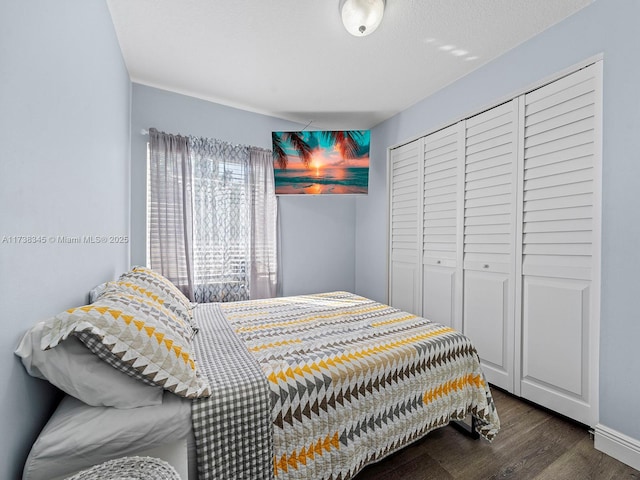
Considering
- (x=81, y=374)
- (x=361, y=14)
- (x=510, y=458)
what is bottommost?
(x=510, y=458)

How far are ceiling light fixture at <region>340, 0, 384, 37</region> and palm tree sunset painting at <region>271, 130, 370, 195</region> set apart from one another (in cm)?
146

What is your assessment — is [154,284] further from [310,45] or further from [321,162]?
[321,162]

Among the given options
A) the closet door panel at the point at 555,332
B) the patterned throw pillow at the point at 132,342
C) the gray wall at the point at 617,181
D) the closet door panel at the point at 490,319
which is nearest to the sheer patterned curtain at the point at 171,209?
the patterned throw pillow at the point at 132,342

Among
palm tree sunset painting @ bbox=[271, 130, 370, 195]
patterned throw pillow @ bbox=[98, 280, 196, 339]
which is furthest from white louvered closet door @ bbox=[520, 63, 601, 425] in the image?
patterned throw pillow @ bbox=[98, 280, 196, 339]

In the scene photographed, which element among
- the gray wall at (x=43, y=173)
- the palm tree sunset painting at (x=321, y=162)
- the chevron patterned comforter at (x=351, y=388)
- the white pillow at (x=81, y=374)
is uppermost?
the palm tree sunset painting at (x=321, y=162)

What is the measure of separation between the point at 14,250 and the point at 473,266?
2.82 meters

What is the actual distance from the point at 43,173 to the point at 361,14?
185 cm

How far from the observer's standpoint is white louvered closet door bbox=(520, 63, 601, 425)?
178 cm

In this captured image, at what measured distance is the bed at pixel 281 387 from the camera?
953 millimetres

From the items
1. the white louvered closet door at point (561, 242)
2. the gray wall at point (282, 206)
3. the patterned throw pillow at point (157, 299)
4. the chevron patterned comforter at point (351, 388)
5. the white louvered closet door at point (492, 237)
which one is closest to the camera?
the chevron patterned comforter at point (351, 388)

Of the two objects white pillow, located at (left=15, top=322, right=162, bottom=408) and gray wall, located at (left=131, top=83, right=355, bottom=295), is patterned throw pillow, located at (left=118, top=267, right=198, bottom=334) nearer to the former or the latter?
white pillow, located at (left=15, top=322, right=162, bottom=408)

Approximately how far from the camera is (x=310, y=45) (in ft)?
7.22

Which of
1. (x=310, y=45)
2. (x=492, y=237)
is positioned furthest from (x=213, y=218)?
(x=492, y=237)

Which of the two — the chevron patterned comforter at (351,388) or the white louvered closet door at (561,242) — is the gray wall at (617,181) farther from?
the chevron patterned comforter at (351,388)
